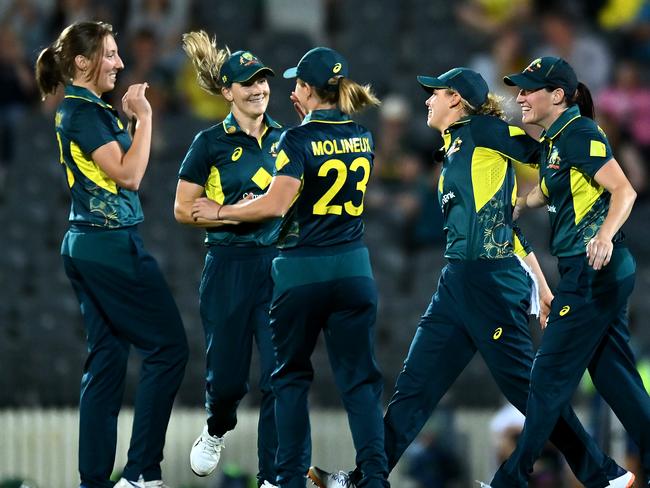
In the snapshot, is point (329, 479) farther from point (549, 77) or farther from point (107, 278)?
point (549, 77)

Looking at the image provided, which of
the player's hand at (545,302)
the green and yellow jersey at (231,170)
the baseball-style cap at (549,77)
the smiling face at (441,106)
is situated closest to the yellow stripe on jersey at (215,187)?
the green and yellow jersey at (231,170)

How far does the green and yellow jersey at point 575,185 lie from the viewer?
6508 millimetres

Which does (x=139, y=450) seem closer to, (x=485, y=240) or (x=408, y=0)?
(x=485, y=240)

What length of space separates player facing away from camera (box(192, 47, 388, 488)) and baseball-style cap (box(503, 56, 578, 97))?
72 cm

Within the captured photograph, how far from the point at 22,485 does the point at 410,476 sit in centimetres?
351

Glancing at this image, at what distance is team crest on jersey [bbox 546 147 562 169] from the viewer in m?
6.60

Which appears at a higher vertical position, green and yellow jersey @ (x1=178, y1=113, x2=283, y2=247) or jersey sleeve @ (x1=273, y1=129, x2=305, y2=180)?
jersey sleeve @ (x1=273, y1=129, x2=305, y2=180)

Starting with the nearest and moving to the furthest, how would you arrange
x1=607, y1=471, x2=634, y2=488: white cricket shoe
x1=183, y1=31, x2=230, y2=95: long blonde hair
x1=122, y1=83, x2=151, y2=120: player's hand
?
x1=607, y1=471, x2=634, y2=488: white cricket shoe → x1=122, y1=83, x2=151, y2=120: player's hand → x1=183, y1=31, x2=230, y2=95: long blonde hair

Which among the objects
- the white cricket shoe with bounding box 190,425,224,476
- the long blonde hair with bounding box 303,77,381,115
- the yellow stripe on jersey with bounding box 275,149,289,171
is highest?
the long blonde hair with bounding box 303,77,381,115

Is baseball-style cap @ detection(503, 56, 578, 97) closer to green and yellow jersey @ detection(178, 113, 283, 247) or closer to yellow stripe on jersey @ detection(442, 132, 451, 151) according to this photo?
yellow stripe on jersey @ detection(442, 132, 451, 151)

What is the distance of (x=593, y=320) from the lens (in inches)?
258

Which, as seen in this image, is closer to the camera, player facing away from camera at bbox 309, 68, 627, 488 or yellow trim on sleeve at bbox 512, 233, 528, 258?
player facing away from camera at bbox 309, 68, 627, 488

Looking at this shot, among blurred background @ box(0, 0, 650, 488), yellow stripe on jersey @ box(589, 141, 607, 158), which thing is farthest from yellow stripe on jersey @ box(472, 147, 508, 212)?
blurred background @ box(0, 0, 650, 488)

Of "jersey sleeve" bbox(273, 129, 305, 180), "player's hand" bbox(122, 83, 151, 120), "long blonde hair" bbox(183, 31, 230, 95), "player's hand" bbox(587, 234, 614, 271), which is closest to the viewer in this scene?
"player's hand" bbox(587, 234, 614, 271)
